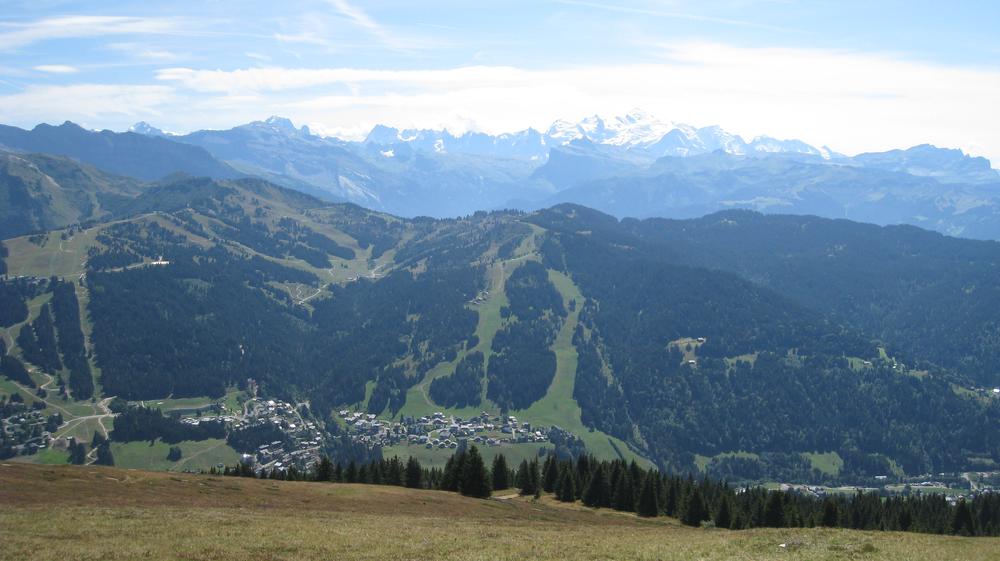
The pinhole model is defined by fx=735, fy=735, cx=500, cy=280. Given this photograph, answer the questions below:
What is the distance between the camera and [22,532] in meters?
44.3

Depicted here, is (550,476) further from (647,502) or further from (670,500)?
(647,502)

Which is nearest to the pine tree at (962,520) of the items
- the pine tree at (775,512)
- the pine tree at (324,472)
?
the pine tree at (775,512)

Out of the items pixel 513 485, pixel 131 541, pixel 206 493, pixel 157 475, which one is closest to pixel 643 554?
pixel 131 541

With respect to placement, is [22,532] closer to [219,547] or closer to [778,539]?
[219,547]

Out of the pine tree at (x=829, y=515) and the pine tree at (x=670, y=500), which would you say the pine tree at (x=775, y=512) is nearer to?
the pine tree at (x=829, y=515)

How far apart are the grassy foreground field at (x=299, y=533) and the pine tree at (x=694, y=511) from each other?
2689 centimetres

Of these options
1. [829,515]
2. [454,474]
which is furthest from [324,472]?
[829,515]

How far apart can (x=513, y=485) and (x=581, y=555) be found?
279 feet

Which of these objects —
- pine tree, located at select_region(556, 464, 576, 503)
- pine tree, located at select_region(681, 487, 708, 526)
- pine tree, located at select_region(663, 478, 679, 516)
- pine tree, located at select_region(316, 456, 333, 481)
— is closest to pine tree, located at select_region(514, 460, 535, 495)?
pine tree, located at select_region(556, 464, 576, 503)

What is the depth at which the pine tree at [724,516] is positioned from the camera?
9506 centimetres

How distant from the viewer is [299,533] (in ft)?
160

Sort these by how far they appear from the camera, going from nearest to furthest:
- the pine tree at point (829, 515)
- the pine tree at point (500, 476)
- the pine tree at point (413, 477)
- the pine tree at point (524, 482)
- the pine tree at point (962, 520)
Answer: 1. the pine tree at point (829, 515)
2. the pine tree at point (962, 520)
3. the pine tree at point (524, 482)
4. the pine tree at point (413, 477)
5. the pine tree at point (500, 476)

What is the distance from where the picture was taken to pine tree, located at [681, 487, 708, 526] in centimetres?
9694

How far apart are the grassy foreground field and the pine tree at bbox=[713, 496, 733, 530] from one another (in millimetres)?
28207
